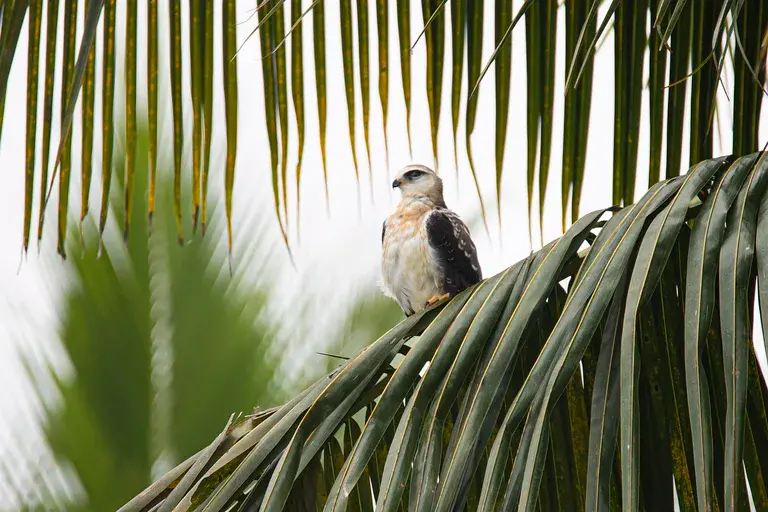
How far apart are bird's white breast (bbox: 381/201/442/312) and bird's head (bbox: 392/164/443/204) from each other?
0.18m

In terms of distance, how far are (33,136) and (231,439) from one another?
34.8 inches

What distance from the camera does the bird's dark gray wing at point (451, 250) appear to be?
3852 millimetres

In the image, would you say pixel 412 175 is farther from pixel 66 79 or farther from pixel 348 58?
pixel 66 79

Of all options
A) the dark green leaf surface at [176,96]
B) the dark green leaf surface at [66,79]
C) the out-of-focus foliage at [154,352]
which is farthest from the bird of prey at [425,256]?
the out-of-focus foliage at [154,352]

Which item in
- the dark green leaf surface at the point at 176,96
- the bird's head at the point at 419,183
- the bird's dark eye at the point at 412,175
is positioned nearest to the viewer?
the dark green leaf surface at the point at 176,96

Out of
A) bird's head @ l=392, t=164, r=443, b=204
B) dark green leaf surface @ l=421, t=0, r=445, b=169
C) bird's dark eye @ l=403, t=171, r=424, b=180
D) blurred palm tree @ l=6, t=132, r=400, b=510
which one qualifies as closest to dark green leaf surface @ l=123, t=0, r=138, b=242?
dark green leaf surface @ l=421, t=0, r=445, b=169

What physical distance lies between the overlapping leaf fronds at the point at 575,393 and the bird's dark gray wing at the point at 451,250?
2.11m

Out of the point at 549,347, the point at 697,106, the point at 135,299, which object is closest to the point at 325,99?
the point at 697,106

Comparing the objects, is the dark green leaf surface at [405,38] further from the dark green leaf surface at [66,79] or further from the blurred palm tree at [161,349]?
the blurred palm tree at [161,349]

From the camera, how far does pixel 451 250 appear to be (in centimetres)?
385

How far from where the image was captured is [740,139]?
2078 millimetres

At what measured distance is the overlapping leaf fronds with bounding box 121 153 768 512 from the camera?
112 cm

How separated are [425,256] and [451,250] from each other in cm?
10

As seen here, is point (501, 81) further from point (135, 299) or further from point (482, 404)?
point (135, 299)
